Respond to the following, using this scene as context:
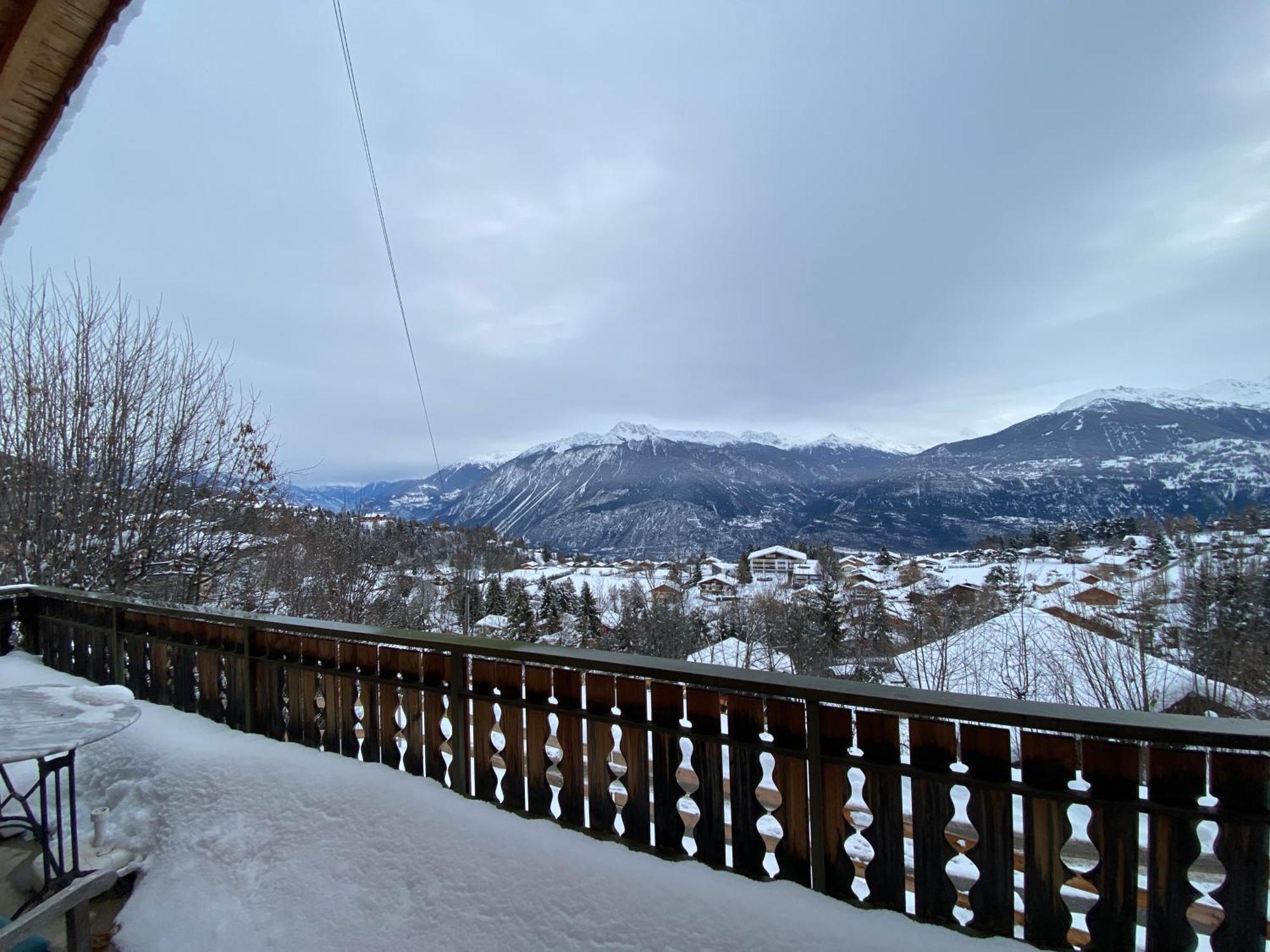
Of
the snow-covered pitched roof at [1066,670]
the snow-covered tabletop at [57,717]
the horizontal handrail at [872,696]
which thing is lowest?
the snow-covered pitched roof at [1066,670]

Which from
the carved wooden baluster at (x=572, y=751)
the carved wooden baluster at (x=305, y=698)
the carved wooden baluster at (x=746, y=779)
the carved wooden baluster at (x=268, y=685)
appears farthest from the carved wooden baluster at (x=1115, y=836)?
the carved wooden baluster at (x=268, y=685)

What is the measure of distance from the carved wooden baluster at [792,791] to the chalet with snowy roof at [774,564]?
43682 mm

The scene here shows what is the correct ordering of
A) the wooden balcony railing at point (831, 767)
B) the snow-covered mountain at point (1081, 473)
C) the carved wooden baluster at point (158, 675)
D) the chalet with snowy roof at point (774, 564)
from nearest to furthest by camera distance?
the wooden balcony railing at point (831, 767)
the carved wooden baluster at point (158, 675)
the chalet with snowy roof at point (774, 564)
the snow-covered mountain at point (1081, 473)

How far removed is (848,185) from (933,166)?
5.75 feet

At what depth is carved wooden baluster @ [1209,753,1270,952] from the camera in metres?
1.46

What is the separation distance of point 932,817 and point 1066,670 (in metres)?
15.7

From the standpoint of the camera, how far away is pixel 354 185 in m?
7.67

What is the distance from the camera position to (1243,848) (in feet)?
4.88

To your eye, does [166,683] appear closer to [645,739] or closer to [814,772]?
[645,739]

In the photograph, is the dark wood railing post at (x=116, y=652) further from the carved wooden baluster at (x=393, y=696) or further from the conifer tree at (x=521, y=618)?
the conifer tree at (x=521, y=618)

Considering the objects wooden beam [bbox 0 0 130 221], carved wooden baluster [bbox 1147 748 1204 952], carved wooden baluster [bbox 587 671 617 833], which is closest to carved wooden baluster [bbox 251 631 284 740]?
carved wooden baluster [bbox 587 671 617 833]

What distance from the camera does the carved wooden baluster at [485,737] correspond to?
8.82 feet

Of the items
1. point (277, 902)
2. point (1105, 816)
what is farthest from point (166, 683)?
point (1105, 816)

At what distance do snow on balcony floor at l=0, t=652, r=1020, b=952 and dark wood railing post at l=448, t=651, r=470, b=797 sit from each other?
0.28ft
